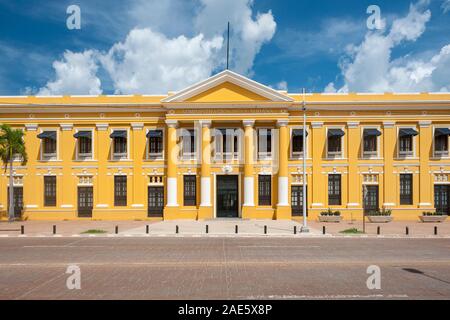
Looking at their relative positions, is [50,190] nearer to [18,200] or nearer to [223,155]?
[18,200]

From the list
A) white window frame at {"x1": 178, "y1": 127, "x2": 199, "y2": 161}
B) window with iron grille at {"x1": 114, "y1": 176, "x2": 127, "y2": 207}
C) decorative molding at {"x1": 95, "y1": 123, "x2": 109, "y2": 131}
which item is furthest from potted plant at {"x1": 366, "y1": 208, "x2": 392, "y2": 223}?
decorative molding at {"x1": 95, "y1": 123, "x2": 109, "y2": 131}

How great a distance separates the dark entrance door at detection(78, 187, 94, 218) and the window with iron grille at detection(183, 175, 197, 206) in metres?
8.48

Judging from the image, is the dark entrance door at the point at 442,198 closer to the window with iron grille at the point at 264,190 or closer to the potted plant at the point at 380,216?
the potted plant at the point at 380,216

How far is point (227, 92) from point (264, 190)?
9129 millimetres

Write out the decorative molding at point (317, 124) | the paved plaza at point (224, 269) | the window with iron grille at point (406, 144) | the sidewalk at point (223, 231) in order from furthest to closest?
1. the window with iron grille at point (406, 144)
2. the decorative molding at point (317, 124)
3. the sidewalk at point (223, 231)
4. the paved plaza at point (224, 269)

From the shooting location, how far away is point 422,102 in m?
30.6

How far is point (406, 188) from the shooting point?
31.2m

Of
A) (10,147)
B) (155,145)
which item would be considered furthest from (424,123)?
(10,147)

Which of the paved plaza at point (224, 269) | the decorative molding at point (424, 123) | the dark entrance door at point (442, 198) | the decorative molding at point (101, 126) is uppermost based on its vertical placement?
the decorative molding at point (424, 123)

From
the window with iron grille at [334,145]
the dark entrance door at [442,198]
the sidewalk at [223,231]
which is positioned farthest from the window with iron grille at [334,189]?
the dark entrance door at [442,198]

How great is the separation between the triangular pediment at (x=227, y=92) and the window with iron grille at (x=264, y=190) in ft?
22.6

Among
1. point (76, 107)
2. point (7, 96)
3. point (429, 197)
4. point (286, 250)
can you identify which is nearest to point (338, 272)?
point (286, 250)

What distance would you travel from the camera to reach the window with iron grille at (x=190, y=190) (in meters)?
31.1

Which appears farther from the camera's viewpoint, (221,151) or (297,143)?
(297,143)
